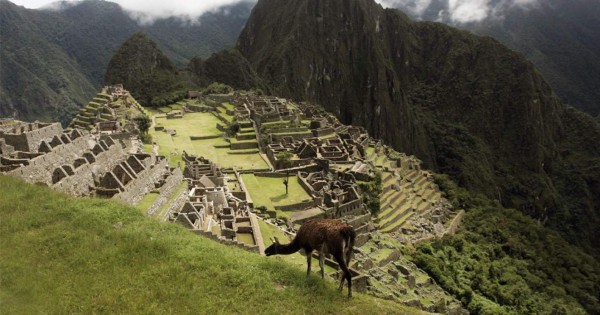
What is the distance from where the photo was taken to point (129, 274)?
1110cm

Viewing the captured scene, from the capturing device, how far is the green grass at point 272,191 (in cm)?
3400

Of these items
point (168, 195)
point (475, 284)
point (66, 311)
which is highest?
point (66, 311)

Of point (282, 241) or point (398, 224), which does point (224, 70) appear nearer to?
point (398, 224)

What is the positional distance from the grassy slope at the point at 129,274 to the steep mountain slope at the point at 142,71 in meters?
81.3

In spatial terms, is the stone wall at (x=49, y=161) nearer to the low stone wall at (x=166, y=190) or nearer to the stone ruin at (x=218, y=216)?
the low stone wall at (x=166, y=190)

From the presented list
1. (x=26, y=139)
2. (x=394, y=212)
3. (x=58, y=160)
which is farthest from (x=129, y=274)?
(x=394, y=212)

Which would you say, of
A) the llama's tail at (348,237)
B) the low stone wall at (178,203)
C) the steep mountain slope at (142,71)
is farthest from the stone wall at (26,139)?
the steep mountain slope at (142,71)

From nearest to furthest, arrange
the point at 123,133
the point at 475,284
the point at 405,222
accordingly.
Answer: the point at 475,284
the point at 123,133
the point at 405,222

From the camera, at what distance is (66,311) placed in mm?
9766

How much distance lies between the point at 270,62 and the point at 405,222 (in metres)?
122

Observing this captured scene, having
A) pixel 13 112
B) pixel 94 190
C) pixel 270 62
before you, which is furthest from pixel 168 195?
pixel 270 62

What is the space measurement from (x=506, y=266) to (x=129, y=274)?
1562 inches

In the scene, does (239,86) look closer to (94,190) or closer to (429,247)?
(429,247)

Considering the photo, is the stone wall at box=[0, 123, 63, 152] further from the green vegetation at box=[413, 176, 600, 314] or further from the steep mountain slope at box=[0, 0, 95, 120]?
the steep mountain slope at box=[0, 0, 95, 120]
